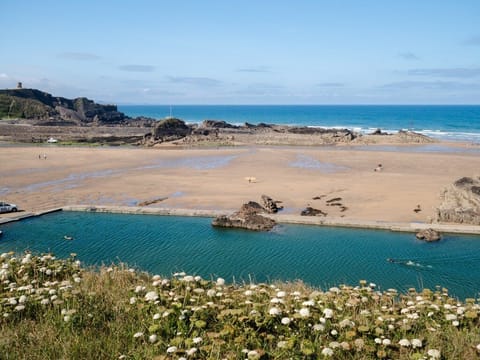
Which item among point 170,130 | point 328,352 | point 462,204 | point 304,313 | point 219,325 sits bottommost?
point 219,325

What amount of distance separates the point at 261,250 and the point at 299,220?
4.19 meters

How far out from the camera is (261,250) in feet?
54.4

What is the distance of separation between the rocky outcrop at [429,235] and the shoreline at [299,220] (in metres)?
0.79

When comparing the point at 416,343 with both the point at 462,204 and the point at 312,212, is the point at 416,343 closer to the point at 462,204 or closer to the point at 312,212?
the point at 312,212

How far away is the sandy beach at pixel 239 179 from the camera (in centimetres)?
2383

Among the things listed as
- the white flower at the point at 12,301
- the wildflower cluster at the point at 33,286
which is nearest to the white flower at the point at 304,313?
the wildflower cluster at the point at 33,286

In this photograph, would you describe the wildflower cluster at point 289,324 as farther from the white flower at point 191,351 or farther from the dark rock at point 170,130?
the dark rock at point 170,130

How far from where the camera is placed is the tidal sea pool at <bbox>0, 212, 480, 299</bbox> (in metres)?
14.0

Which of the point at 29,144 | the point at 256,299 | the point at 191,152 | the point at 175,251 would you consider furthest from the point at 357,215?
the point at 29,144

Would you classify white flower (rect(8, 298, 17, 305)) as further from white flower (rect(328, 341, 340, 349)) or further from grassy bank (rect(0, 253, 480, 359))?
white flower (rect(328, 341, 340, 349))

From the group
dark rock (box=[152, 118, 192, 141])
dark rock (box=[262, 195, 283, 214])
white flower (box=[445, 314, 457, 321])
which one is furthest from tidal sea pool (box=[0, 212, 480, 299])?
dark rock (box=[152, 118, 192, 141])

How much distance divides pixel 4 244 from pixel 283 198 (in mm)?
14311

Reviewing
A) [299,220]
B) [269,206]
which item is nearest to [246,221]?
[299,220]

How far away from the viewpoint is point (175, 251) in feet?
54.5
